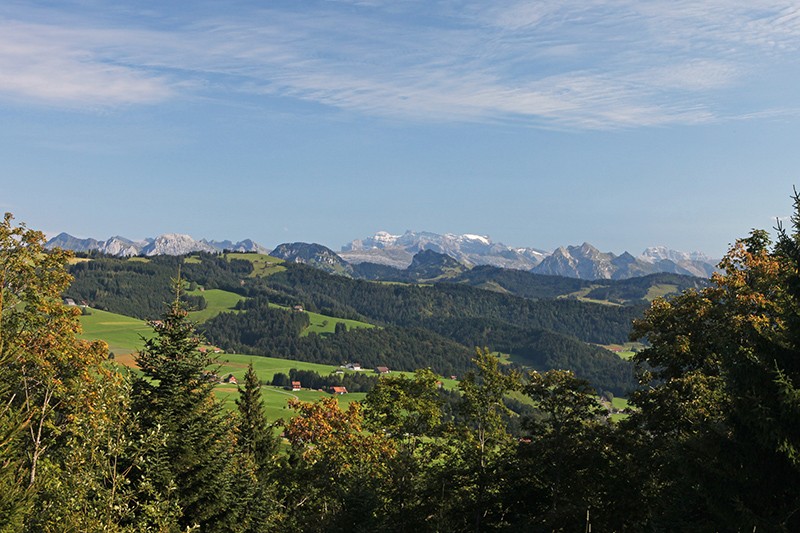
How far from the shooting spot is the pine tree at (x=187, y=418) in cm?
2203

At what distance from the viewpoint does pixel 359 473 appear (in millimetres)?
30609

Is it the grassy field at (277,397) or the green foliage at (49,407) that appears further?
the grassy field at (277,397)

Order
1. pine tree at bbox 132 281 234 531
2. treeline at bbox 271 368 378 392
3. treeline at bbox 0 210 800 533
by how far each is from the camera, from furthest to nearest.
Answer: treeline at bbox 271 368 378 392 < pine tree at bbox 132 281 234 531 < treeline at bbox 0 210 800 533

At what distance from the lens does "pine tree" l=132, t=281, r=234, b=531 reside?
22031mm

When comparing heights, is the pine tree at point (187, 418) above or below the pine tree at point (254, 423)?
above

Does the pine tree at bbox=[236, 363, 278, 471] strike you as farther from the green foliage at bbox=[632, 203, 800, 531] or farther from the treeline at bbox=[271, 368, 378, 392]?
the treeline at bbox=[271, 368, 378, 392]

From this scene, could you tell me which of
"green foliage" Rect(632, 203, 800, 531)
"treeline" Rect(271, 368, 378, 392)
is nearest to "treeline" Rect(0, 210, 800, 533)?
"green foliage" Rect(632, 203, 800, 531)

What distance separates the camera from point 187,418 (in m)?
22.6

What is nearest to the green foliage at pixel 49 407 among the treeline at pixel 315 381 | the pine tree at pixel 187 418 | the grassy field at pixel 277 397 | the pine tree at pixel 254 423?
the pine tree at pixel 187 418

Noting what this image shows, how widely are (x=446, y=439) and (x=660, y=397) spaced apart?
1163 cm

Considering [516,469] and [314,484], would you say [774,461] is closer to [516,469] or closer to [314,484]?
[516,469]

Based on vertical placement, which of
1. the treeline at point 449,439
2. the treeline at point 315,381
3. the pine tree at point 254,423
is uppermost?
the treeline at point 449,439

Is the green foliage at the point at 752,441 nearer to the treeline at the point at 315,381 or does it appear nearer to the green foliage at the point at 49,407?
the green foliage at the point at 49,407

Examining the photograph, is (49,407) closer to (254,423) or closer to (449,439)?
(449,439)
